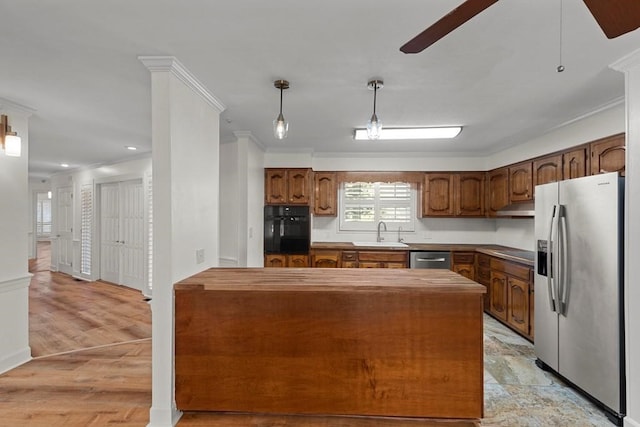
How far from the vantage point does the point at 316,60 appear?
78.2 inches

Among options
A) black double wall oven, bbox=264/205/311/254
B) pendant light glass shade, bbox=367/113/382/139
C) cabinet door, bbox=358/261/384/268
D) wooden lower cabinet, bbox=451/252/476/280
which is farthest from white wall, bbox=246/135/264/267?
wooden lower cabinet, bbox=451/252/476/280

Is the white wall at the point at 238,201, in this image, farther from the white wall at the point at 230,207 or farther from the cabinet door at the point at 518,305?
the cabinet door at the point at 518,305

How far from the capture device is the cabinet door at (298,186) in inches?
183

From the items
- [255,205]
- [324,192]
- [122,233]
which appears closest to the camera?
[255,205]

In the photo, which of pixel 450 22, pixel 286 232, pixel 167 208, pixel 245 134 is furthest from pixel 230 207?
pixel 450 22

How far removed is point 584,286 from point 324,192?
3.38 m

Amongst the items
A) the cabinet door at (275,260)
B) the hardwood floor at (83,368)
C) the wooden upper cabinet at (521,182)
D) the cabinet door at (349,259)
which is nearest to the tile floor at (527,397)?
the wooden upper cabinet at (521,182)

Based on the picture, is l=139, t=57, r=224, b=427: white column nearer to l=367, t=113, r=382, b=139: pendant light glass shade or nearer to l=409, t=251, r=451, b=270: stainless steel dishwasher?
l=367, t=113, r=382, b=139: pendant light glass shade

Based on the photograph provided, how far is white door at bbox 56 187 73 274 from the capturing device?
22.6 feet

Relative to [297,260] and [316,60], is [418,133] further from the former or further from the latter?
[297,260]

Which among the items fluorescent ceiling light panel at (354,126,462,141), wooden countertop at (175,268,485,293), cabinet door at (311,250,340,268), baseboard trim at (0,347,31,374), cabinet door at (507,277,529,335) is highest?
fluorescent ceiling light panel at (354,126,462,141)

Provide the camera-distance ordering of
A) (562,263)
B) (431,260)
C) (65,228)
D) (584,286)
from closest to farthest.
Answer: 1. (584,286)
2. (562,263)
3. (431,260)
4. (65,228)

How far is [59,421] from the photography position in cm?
→ 214

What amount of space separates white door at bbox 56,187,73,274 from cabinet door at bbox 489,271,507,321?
8.29m
